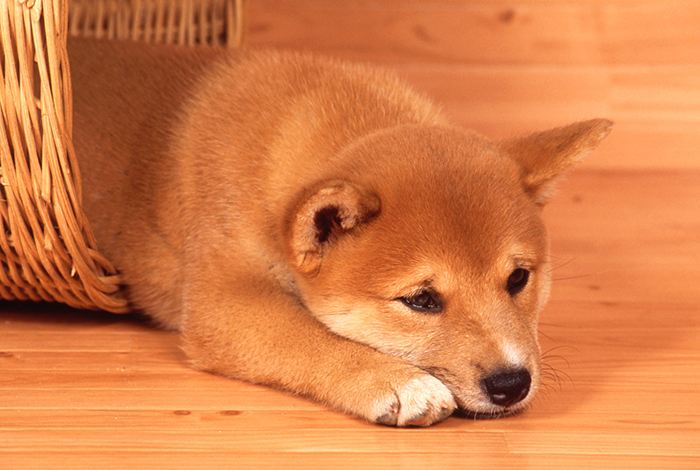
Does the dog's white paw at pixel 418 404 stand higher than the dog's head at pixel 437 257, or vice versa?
the dog's head at pixel 437 257

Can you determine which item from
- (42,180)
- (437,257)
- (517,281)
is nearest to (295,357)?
(437,257)

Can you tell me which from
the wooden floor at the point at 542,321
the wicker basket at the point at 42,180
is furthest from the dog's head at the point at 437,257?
the wicker basket at the point at 42,180

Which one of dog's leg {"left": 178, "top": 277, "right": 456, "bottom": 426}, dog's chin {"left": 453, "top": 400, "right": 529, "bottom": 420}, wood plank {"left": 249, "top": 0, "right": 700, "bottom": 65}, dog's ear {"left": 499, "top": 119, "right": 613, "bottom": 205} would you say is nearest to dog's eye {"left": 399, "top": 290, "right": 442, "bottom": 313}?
dog's leg {"left": 178, "top": 277, "right": 456, "bottom": 426}

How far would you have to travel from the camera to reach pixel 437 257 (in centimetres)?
213

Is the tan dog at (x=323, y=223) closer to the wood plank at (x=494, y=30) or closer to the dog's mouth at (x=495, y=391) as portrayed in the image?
the dog's mouth at (x=495, y=391)

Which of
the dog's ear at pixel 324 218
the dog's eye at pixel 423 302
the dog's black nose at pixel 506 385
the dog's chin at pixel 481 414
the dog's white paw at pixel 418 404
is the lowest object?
the dog's chin at pixel 481 414

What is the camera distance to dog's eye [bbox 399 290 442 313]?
2.18m

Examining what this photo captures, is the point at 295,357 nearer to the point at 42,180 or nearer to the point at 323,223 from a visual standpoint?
the point at 323,223

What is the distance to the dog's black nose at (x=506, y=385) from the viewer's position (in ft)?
6.81

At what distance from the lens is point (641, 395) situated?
93.2 inches

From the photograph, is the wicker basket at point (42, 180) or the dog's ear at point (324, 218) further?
the wicker basket at point (42, 180)

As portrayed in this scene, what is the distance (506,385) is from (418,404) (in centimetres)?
22

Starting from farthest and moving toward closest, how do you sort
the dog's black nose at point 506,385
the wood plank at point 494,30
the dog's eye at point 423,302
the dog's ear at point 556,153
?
the wood plank at point 494,30 → the dog's ear at point 556,153 → the dog's eye at point 423,302 → the dog's black nose at point 506,385

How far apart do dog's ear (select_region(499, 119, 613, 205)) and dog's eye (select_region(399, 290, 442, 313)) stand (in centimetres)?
44
